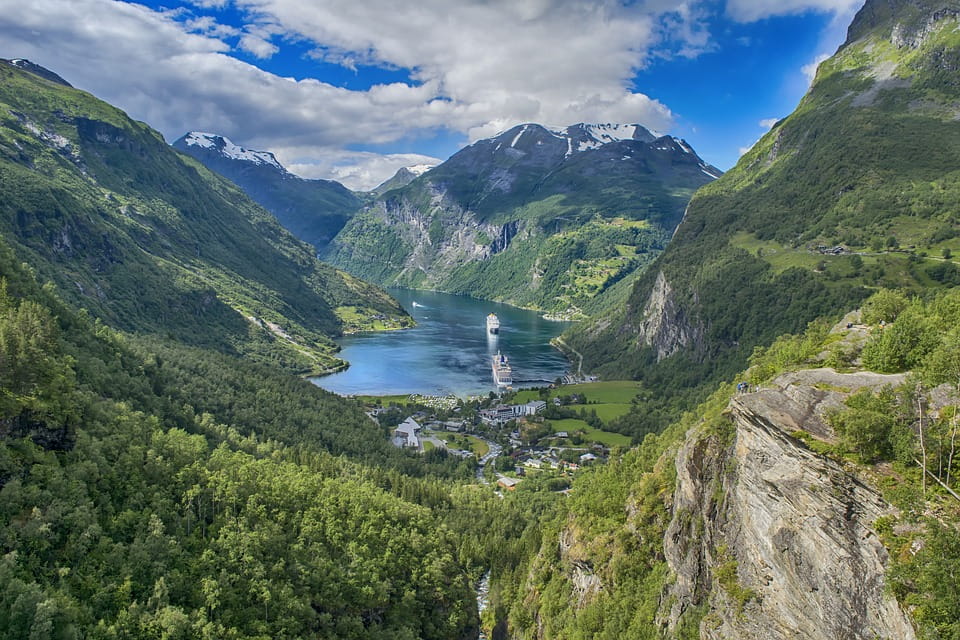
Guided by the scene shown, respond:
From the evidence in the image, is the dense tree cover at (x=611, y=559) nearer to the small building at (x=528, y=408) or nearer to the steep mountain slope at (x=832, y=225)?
the small building at (x=528, y=408)

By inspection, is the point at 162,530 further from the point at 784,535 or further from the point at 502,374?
the point at 502,374

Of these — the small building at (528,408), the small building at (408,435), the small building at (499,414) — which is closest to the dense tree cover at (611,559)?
the small building at (408,435)

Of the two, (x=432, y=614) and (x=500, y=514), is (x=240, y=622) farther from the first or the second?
(x=500, y=514)

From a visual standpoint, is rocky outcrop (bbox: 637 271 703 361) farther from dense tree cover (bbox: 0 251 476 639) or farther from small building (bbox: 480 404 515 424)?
dense tree cover (bbox: 0 251 476 639)

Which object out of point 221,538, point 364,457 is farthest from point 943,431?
point 364,457

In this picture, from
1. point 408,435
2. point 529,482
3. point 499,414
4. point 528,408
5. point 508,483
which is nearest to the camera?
point 529,482

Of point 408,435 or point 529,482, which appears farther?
point 408,435

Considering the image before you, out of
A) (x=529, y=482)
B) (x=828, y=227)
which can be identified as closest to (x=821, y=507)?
(x=529, y=482)

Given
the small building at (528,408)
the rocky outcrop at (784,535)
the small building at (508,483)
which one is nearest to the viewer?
the rocky outcrop at (784,535)
